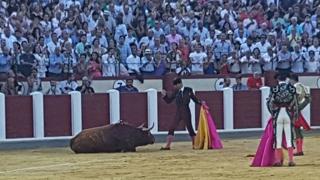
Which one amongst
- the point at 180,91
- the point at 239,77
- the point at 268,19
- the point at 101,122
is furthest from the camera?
the point at 268,19

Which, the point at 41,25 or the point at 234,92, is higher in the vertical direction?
the point at 41,25

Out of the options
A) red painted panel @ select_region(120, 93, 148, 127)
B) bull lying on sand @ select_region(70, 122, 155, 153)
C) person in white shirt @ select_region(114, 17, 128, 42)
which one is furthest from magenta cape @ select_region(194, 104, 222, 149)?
→ person in white shirt @ select_region(114, 17, 128, 42)

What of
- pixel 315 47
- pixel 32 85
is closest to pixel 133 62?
pixel 32 85

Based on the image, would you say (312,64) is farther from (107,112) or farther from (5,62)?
(5,62)

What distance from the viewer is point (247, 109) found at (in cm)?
2133

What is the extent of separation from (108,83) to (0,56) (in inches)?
111

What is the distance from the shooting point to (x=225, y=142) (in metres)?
19.3

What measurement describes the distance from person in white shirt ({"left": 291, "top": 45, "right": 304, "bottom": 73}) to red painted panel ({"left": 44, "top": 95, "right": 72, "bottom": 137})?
5.36m

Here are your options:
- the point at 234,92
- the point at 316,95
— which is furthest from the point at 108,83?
the point at 316,95

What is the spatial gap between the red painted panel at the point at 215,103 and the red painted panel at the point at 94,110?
205 centimetres

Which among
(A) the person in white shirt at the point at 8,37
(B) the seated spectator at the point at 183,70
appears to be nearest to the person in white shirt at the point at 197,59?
(B) the seated spectator at the point at 183,70

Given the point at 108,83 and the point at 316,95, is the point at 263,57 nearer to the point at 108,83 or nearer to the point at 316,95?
the point at 316,95

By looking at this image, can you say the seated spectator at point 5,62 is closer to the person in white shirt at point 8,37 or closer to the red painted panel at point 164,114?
the person in white shirt at point 8,37

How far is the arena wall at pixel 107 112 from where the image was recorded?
63.3 ft
